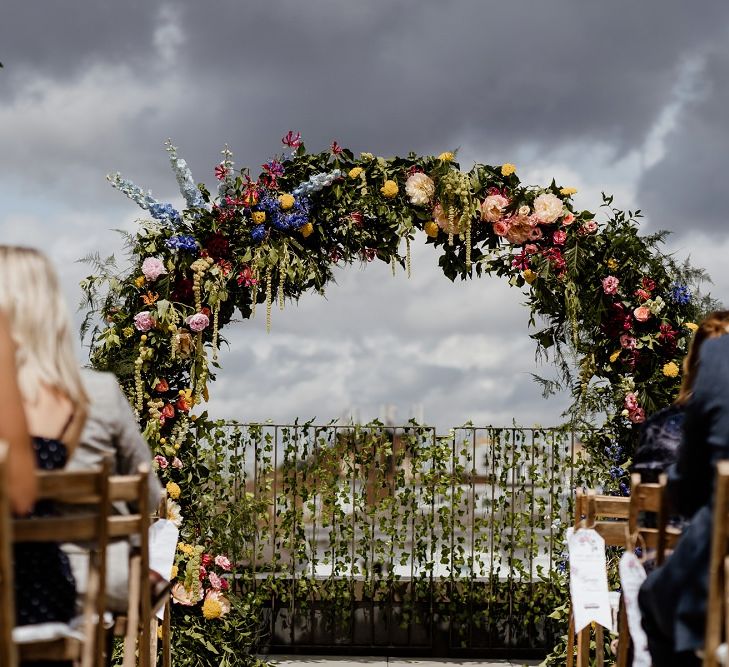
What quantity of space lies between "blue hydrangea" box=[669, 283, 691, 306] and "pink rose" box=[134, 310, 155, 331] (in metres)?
3.02

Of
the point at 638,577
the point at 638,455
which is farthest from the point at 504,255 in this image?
the point at 638,577

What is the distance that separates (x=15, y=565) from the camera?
2.41m

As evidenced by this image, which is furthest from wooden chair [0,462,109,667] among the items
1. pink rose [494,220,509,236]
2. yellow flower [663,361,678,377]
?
yellow flower [663,361,678,377]

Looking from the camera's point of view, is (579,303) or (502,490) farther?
(502,490)

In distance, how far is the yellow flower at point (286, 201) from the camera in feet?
18.3

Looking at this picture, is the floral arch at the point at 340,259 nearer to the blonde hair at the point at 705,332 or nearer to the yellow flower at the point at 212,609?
the yellow flower at the point at 212,609

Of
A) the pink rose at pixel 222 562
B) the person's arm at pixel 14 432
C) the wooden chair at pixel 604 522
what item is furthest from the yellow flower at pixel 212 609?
the person's arm at pixel 14 432

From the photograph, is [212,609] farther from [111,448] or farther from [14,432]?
[14,432]

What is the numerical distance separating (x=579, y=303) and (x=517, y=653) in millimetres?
2513

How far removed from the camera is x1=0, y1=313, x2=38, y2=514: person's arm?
2182 mm

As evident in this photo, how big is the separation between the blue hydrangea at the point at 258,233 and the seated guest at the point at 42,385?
313 centimetres

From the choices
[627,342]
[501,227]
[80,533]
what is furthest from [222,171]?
[80,533]

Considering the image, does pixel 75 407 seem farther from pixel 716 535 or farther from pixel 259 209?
pixel 259 209

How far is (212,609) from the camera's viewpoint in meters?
5.50
